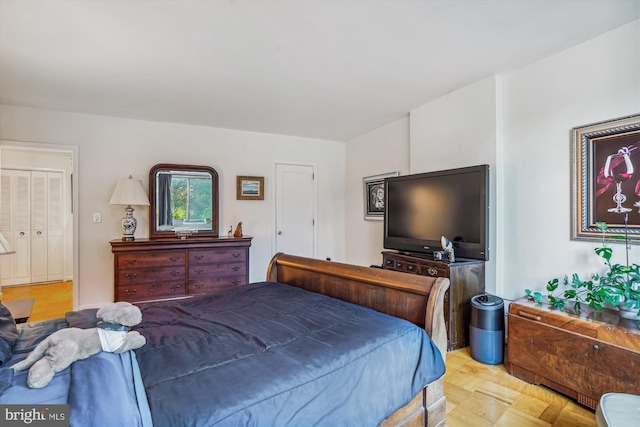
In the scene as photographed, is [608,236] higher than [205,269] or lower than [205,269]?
higher

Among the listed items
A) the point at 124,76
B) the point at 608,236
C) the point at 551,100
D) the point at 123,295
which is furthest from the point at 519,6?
the point at 123,295

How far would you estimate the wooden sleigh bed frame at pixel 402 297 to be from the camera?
1.58m

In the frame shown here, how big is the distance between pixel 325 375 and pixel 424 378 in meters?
0.62

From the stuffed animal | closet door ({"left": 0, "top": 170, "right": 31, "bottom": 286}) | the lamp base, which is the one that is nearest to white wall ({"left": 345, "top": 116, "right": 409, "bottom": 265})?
the lamp base

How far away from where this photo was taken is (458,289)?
271 centimetres

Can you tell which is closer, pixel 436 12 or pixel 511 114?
pixel 436 12

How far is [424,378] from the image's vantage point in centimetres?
151

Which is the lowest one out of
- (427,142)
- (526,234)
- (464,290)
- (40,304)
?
(40,304)

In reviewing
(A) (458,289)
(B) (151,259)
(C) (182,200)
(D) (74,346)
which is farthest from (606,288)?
(C) (182,200)

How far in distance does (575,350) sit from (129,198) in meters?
4.47

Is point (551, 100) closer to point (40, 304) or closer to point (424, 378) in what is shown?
point (424, 378)

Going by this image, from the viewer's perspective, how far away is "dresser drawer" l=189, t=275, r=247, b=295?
3951 millimetres

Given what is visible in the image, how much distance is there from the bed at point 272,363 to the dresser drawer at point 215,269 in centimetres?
202

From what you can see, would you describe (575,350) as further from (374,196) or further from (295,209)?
(295,209)
